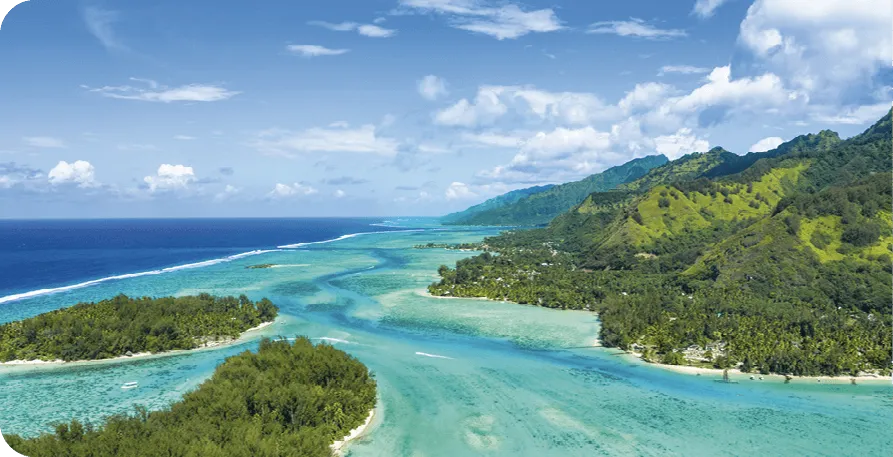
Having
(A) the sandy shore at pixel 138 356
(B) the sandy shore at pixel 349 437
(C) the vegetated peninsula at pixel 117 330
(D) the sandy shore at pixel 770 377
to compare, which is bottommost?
(D) the sandy shore at pixel 770 377

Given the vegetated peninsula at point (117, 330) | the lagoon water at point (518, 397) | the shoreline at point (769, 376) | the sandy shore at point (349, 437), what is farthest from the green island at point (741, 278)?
the vegetated peninsula at point (117, 330)

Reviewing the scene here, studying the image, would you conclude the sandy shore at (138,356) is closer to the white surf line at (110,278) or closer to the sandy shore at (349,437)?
the sandy shore at (349,437)

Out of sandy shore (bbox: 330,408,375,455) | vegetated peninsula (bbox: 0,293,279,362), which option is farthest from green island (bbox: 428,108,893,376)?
vegetated peninsula (bbox: 0,293,279,362)

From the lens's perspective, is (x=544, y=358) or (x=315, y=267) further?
(x=315, y=267)

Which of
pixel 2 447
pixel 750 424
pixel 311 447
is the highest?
pixel 2 447

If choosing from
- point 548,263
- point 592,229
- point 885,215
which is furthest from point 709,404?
point 592,229

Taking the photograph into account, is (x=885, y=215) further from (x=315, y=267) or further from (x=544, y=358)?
(x=315, y=267)

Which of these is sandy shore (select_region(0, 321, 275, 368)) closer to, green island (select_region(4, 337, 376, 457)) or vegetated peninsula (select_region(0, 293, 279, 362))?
vegetated peninsula (select_region(0, 293, 279, 362))
